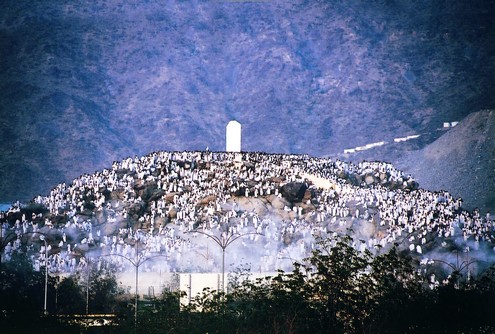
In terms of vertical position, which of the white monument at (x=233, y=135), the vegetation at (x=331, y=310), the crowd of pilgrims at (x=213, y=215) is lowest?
the vegetation at (x=331, y=310)

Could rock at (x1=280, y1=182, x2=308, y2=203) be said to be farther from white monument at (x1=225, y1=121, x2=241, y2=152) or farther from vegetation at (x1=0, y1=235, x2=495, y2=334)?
vegetation at (x1=0, y1=235, x2=495, y2=334)

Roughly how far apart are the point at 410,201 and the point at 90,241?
36813 mm

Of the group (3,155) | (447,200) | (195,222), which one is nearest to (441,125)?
(447,200)

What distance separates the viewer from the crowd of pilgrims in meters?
100

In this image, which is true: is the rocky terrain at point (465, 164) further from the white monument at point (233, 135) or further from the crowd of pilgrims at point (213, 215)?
the white monument at point (233, 135)

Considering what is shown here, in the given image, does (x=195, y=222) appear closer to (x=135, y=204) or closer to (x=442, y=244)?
(x=135, y=204)

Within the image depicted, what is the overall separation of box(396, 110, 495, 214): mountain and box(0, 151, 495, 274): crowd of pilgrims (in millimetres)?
17944

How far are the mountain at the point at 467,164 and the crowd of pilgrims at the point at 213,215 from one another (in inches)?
706

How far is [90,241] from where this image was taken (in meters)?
104

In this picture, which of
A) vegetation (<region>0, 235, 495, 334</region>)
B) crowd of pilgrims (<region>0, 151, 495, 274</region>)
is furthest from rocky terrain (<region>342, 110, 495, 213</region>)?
vegetation (<region>0, 235, 495, 334</region>)

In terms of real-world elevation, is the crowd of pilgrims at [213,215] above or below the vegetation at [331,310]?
above

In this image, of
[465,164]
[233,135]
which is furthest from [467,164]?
[233,135]

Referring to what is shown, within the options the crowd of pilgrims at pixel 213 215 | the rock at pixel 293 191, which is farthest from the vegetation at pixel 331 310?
the rock at pixel 293 191

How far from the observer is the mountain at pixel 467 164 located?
457 ft
